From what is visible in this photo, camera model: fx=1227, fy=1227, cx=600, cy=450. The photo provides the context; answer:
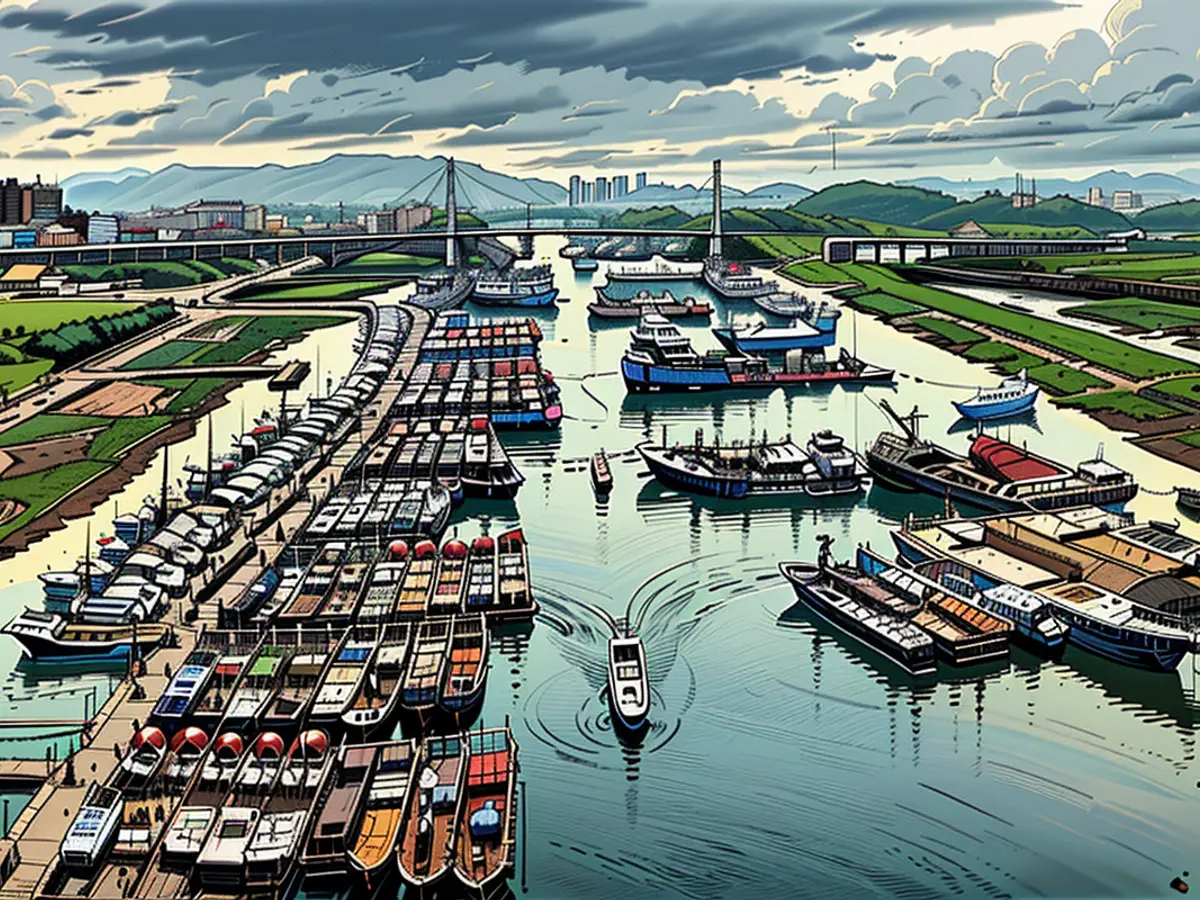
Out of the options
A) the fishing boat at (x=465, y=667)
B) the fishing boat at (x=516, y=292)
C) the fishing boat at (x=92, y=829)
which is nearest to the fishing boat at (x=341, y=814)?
the fishing boat at (x=465, y=667)

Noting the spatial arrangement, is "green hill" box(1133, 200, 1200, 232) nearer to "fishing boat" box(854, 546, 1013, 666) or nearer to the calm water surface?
the calm water surface

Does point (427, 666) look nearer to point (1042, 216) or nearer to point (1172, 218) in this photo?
point (1042, 216)

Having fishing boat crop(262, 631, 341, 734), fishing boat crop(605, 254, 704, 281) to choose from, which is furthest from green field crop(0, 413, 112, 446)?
fishing boat crop(605, 254, 704, 281)

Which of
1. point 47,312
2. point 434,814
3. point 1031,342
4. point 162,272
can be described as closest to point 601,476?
point 434,814

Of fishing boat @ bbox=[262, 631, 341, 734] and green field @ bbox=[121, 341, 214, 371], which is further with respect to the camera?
green field @ bbox=[121, 341, 214, 371]

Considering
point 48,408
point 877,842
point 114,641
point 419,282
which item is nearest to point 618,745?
point 877,842

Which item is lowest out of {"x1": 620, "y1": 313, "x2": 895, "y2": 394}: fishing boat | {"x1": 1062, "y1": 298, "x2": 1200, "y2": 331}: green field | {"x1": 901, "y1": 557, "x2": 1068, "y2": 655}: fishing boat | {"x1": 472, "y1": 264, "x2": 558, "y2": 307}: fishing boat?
{"x1": 901, "y1": 557, "x2": 1068, "y2": 655}: fishing boat

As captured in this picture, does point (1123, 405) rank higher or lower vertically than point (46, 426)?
higher
